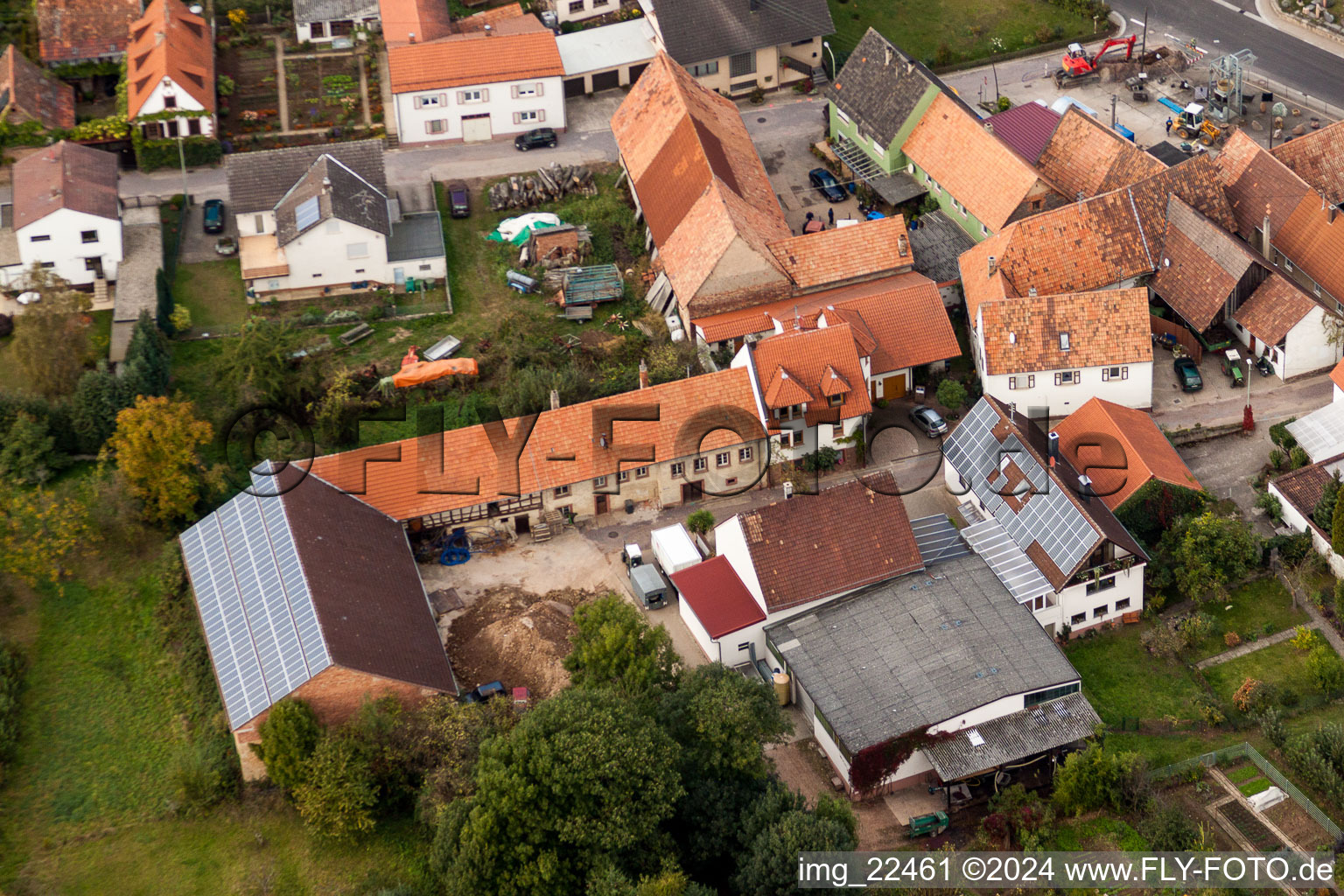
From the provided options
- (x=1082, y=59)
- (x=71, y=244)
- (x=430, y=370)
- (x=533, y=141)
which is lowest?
(x=430, y=370)

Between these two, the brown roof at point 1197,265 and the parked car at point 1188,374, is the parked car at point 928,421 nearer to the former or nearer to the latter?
the parked car at point 1188,374

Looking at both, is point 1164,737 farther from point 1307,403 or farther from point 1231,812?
point 1307,403

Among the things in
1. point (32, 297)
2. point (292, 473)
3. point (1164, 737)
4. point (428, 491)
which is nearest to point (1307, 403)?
point (1164, 737)

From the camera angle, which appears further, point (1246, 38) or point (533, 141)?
point (1246, 38)

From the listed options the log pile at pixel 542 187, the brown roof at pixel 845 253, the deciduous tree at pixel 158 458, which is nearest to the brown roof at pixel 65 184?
the deciduous tree at pixel 158 458

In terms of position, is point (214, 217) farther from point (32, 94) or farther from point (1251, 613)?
point (1251, 613)

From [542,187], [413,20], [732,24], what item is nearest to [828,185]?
[732,24]

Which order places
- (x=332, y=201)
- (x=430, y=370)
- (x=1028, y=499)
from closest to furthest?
(x=1028, y=499) → (x=430, y=370) → (x=332, y=201)

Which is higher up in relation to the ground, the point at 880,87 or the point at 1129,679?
the point at 880,87
